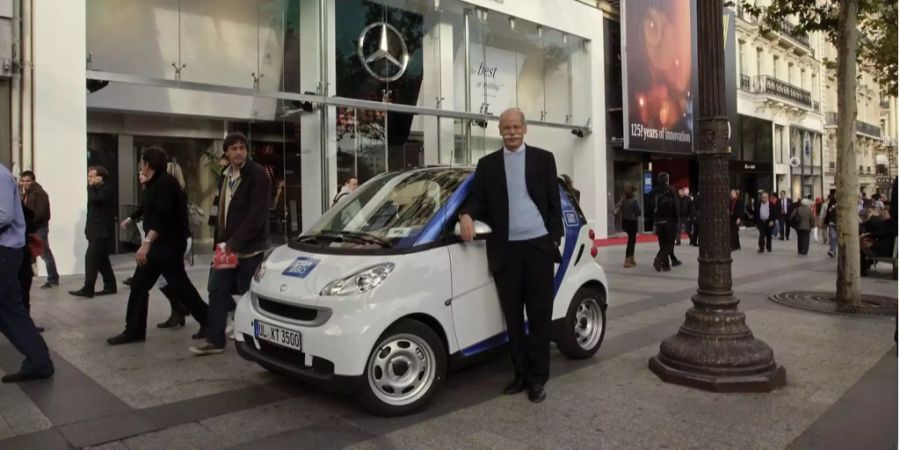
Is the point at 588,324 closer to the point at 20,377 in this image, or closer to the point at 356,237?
the point at 356,237

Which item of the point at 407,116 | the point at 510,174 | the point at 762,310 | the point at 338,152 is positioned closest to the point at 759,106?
the point at 407,116

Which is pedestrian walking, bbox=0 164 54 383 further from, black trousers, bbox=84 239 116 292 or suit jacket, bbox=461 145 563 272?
black trousers, bbox=84 239 116 292

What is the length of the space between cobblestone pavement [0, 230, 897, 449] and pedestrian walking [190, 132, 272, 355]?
0.34 metres

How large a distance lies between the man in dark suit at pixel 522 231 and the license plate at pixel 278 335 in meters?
1.30

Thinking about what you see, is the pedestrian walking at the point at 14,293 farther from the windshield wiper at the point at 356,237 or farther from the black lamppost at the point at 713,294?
the black lamppost at the point at 713,294

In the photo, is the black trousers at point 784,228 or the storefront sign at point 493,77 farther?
the black trousers at point 784,228

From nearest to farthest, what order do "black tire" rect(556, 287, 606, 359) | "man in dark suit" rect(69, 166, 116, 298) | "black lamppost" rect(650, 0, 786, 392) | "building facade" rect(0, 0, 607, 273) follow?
"black lamppost" rect(650, 0, 786, 392)
"black tire" rect(556, 287, 606, 359)
"man in dark suit" rect(69, 166, 116, 298)
"building facade" rect(0, 0, 607, 273)

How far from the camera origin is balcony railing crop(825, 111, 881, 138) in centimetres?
4209

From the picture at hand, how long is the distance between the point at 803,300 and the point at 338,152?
9.92m

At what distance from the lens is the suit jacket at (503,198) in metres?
4.32

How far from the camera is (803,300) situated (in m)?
8.38

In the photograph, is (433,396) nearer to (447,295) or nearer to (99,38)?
(447,295)

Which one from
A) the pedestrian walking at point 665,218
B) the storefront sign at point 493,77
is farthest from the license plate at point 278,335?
the storefront sign at point 493,77

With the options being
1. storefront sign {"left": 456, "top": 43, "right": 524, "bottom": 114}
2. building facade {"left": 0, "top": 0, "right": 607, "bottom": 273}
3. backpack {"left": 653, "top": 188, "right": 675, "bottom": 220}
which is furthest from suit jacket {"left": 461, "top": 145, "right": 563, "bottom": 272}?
storefront sign {"left": 456, "top": 43, "right": 524, "bottom": 114}
